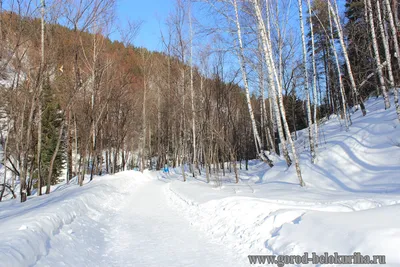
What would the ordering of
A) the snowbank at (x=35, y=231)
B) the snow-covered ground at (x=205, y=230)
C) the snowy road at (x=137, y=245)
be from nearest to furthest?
the snowbank at (x=35, y=231), the snow-covered ground at (x=205, y=230), the snowy road at (x=137, y=245)

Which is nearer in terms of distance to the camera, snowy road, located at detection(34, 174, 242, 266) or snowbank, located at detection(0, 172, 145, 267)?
snowbank, located at detection(0, 172, 145, 267)

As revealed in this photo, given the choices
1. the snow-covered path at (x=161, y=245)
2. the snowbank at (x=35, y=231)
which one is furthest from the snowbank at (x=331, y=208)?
the snowbank at (x=35, y=231)

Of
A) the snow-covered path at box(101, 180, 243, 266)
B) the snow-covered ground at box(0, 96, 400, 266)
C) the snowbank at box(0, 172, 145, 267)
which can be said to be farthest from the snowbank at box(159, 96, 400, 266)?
the snowbank at box(0, 172, 145, 267)

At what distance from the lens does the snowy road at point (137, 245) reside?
14.3 feet

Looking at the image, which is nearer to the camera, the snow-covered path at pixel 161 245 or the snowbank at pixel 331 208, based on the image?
the snowbank at pixel 331 208

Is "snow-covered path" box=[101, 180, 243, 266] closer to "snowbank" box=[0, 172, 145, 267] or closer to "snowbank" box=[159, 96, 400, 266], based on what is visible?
"snowbank" box=[159, 96, 400, 266]

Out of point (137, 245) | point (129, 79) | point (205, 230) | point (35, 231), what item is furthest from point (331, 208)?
point (129, 79)

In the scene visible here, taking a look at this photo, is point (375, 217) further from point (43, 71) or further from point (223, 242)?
point (43, 71)

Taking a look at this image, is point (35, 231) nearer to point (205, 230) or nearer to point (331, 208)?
point (205, 230)

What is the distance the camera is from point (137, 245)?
530cm

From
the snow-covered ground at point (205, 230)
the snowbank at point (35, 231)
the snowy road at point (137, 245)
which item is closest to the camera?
the snowbank at point (35, 231)

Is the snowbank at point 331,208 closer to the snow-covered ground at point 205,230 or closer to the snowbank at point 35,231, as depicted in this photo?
the snow-covered ground at point 205,230

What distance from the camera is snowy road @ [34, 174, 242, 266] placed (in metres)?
4.34

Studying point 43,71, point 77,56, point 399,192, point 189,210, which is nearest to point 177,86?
point 77,56
